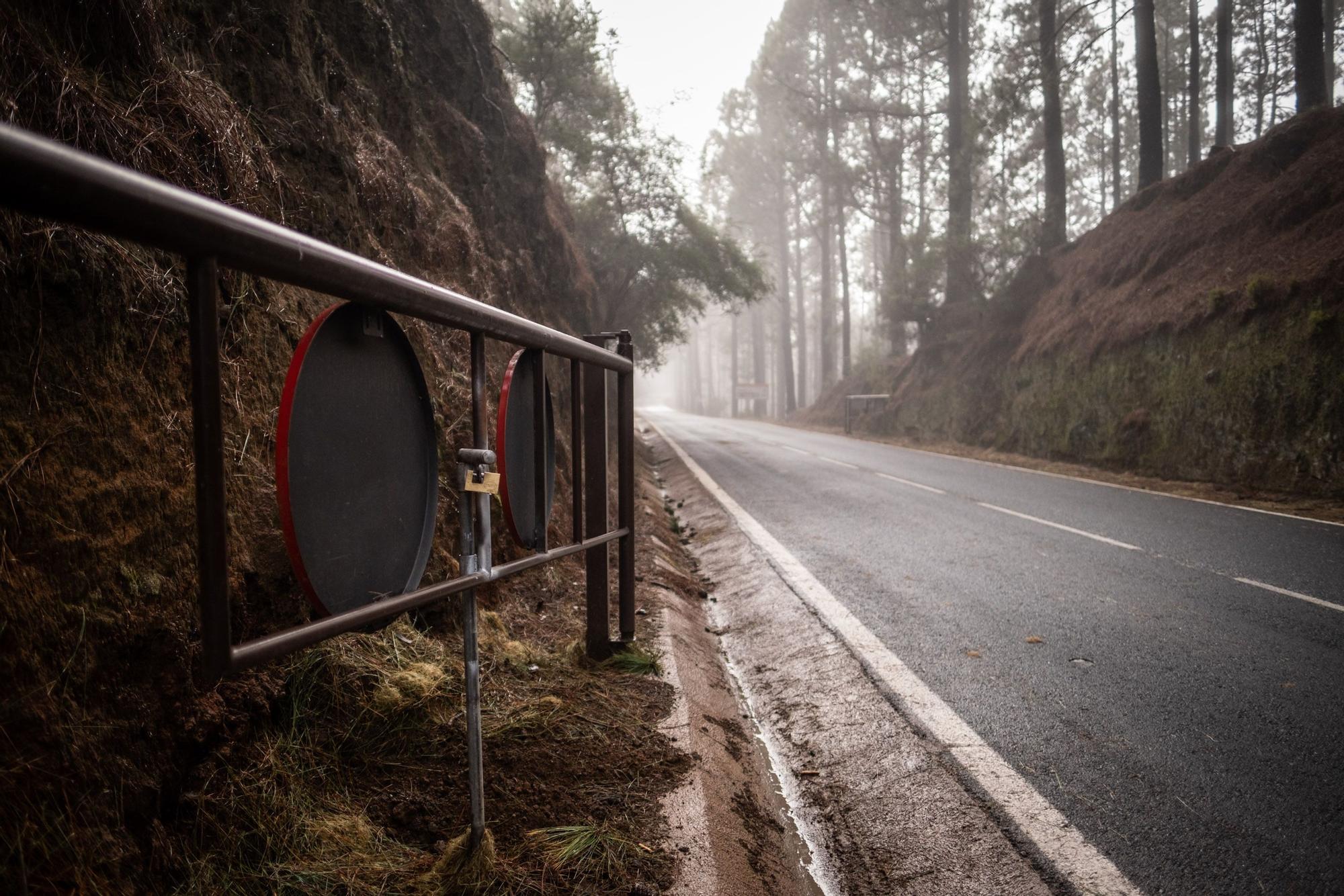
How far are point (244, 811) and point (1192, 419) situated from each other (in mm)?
13396

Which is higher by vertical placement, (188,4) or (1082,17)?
(1082,17)

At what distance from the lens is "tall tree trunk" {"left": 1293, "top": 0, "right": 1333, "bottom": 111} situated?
46.0 feet

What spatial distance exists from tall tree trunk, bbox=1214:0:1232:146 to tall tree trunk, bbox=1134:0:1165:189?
552 centimetres

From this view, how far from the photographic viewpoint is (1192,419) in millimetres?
11430

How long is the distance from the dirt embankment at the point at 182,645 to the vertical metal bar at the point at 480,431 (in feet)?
2.13

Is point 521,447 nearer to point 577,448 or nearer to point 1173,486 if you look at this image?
point 577,448


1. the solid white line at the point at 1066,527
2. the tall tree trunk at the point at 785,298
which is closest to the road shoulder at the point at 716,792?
the solid white line at the point at 1066,527

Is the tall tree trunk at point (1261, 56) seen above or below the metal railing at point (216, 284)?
above

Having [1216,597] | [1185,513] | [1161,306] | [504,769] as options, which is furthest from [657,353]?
[504,769]

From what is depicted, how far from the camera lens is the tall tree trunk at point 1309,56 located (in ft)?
46.0

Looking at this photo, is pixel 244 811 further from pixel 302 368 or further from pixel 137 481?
pixel 302 368

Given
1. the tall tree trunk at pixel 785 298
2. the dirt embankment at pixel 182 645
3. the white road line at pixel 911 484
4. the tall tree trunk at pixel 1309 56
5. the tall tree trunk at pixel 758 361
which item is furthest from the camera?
the tall tree trunk at pixel 758 361

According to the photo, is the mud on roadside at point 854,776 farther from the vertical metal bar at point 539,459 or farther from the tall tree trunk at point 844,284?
the tall tree trunk at point 844,284

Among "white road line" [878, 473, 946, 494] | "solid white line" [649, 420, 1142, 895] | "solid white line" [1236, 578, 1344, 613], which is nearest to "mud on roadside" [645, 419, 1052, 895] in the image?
"solid white line" [649, 420, 1142, 895]
